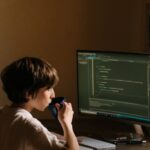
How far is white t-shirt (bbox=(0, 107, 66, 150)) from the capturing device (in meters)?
2.09

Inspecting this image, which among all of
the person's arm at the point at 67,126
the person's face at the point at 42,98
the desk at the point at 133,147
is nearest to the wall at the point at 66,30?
the desk at the point at 133,147

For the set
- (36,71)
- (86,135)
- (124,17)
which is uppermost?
(124,17)

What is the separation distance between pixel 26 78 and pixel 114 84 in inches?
33.2

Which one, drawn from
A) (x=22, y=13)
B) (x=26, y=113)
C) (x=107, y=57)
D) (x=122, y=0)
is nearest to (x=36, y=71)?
(x=26, y=113)

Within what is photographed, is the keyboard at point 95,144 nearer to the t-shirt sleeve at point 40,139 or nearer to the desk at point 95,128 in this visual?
the desk at point 95,128

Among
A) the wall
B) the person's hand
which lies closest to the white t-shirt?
the person's hand

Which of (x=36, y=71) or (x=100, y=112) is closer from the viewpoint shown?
(x=36, y=71)

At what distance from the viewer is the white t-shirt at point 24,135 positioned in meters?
2.09

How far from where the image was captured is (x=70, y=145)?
219 centimetres

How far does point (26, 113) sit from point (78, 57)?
2.94 ft

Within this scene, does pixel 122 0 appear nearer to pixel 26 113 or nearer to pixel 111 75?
pixel 111 75

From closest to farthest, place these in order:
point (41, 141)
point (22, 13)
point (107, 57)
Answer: point (41, 141) → point (107, 57) → point (22, 13)

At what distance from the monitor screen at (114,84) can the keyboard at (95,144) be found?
222 mm

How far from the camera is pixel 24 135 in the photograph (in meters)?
2.09
